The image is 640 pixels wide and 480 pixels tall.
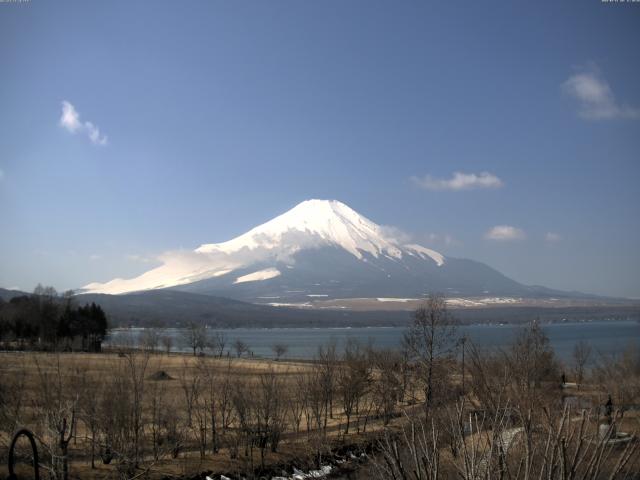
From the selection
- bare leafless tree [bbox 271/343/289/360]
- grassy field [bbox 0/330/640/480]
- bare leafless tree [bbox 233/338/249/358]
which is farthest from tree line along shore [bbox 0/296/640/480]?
bare leafless tree [bbox 233/338/249/358]

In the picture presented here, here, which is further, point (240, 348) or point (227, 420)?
point (240, 348)

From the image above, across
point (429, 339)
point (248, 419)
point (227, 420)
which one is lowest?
point (227, 420)

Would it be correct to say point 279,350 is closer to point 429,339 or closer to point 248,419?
point 429,339

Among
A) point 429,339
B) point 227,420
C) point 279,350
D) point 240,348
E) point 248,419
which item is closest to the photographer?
point 248,419

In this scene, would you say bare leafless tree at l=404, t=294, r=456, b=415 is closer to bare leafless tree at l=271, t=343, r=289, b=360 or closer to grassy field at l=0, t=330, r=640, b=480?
grassy field at l=0, t=330, r=640, b=480

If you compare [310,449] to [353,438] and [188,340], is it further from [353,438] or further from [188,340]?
[188,340]

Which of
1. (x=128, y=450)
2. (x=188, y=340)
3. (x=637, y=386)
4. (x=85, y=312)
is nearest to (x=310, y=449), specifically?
(x=128, y=450)

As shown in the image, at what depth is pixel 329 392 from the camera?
34.4m

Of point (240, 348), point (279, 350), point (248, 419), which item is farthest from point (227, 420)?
point (240, 348)

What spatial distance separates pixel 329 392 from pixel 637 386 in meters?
16.2

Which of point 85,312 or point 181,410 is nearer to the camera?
point 181,410

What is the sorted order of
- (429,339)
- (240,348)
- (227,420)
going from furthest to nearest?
(240,348), (429,339), (227,420)

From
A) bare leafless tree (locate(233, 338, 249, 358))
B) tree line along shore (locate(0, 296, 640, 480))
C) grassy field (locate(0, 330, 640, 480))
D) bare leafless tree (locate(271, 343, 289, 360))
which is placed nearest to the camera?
tree line along shore (locate(0, 296, 640, 480))

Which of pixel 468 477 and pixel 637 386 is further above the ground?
pixel 468 477
